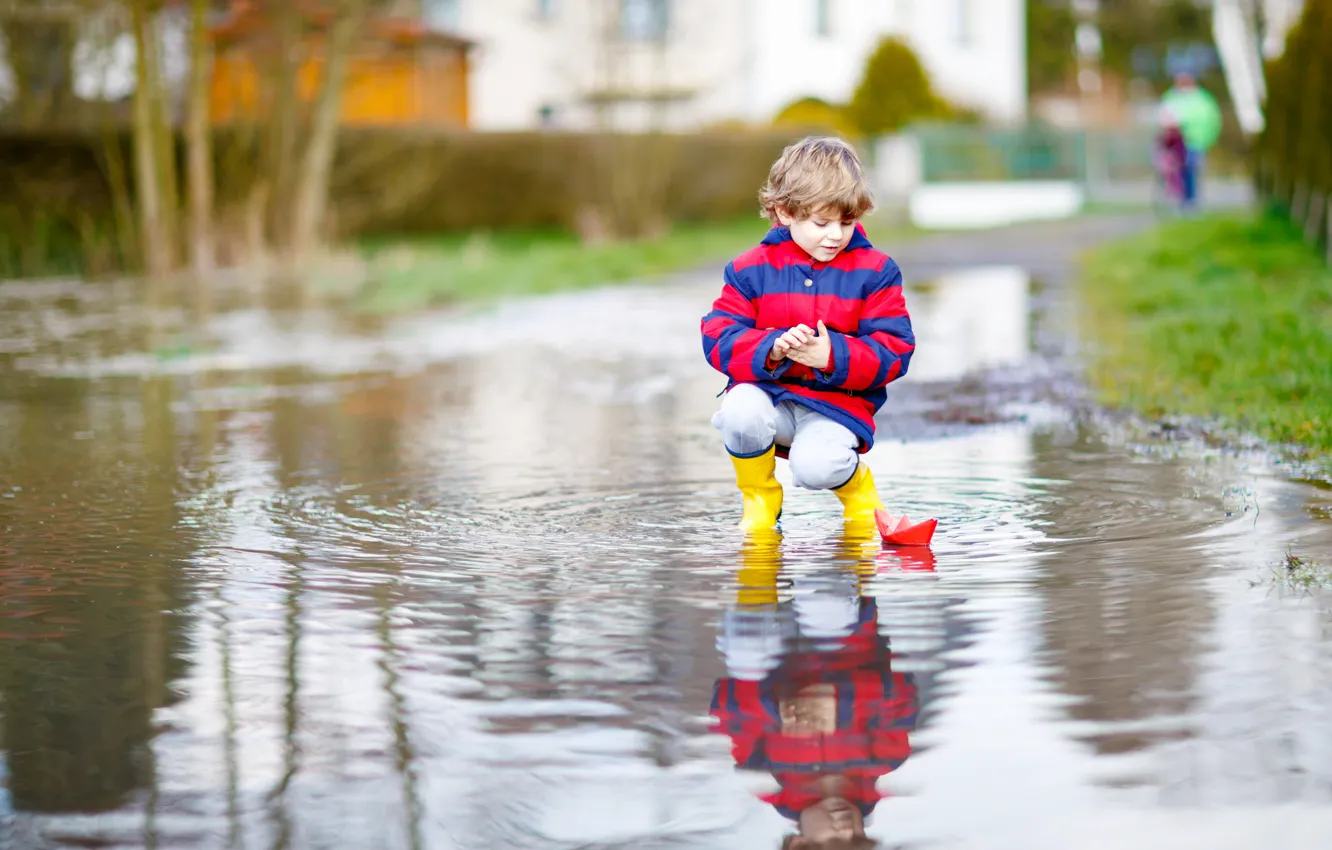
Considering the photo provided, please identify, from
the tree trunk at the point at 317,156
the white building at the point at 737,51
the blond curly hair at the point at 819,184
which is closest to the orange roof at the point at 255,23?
Result: the tree trunk at the point at 317,156

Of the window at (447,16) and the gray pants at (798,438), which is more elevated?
the window at (447,16)

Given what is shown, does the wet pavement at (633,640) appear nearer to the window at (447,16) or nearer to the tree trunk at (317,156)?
the tree trunk at (317,156)

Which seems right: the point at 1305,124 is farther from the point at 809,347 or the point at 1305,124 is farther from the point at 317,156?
the point at 809,347

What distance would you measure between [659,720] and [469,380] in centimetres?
753

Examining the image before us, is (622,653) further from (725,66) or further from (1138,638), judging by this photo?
(725,66)

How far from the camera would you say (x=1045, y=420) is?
874 centimetres

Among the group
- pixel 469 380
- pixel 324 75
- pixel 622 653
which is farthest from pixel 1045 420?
pixel 324 75

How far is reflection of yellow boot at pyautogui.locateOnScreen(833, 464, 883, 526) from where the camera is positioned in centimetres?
602

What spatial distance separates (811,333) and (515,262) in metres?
17.3

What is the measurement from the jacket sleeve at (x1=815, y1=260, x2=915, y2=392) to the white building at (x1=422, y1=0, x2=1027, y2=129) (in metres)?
37.5

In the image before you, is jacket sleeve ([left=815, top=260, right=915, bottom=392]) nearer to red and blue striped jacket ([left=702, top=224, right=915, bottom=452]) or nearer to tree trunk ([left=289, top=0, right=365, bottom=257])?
red and blue striped jacket ([left=702, top=224, right=915, bottom=452])

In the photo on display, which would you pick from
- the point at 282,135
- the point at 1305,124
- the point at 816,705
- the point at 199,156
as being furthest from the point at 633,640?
the point at 282,135

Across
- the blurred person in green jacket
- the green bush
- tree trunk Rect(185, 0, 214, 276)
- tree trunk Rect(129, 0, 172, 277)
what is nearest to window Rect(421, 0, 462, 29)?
the green bush

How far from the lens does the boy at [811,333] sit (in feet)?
18.4
